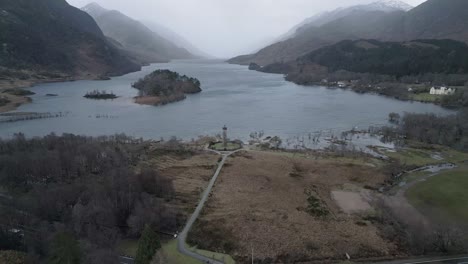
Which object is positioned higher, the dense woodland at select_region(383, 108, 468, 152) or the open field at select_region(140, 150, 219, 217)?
the dense woodland at select_region(383, 108, 468, 152)

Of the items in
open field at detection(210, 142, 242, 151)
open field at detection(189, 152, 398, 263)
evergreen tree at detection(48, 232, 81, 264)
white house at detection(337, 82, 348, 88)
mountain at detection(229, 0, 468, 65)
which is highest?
mountain at detection(229, 0, 468, 65)

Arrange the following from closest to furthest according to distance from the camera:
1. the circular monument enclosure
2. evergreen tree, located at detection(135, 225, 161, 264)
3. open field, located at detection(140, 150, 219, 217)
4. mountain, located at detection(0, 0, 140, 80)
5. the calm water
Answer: evergreen tree, located at detection(135, 225, 161, 264) < open field, located at detection(140, 150, 219, 217) < the circular monument enclosure < the calm water < mountain, located at detection(0, 0, 140, 80)

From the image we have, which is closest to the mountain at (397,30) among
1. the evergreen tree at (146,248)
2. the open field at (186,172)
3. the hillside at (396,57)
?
the hillside at (396,57)

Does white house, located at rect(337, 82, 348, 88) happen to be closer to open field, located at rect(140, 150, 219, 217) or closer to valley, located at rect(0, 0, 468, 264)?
valley, located at rect(0, 0, 468, 264)

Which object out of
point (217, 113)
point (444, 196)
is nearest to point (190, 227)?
point (444, 196)

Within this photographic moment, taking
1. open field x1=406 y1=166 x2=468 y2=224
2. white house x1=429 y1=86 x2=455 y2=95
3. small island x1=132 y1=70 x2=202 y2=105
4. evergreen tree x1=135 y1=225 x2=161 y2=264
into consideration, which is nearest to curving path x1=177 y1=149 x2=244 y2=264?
evergreen tree x1=135 y1=225 x2=161 y2=264

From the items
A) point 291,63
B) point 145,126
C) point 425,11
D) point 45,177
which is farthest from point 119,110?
point 425,11

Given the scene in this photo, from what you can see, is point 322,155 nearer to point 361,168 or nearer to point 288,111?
point 361,168
